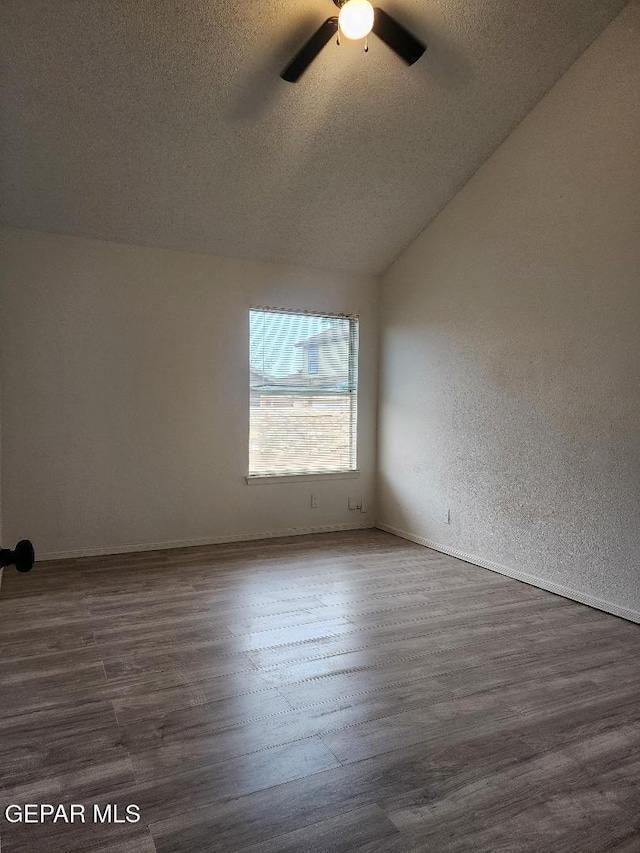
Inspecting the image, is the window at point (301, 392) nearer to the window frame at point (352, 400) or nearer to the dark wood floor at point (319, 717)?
the window frame at point (352, 400)

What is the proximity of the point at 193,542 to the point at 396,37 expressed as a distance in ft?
12.6

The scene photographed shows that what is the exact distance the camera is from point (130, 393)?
15.3 ft

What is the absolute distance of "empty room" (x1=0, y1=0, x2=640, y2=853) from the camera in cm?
195

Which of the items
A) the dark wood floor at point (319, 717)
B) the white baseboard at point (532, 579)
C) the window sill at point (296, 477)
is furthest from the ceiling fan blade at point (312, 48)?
the white baseboard at point (532, 579)

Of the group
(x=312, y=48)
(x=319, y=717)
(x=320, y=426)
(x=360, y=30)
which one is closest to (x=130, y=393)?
(x=320, y=426)

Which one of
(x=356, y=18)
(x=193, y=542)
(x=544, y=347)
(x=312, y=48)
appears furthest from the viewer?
(x=193, y=542)

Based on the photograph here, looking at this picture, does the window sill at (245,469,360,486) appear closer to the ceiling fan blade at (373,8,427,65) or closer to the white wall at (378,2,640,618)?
the white wall at (378,2,640,618)

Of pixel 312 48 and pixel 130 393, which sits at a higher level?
pixel 312 48

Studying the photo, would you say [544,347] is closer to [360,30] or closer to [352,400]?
[352,400]

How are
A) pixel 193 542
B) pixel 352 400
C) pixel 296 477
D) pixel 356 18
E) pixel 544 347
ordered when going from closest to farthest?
pixel 356 18
pixel 544 347
pixel 193 542
pixel 296 477
pixel 352 400

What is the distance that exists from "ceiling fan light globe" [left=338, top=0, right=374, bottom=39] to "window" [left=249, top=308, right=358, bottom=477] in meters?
2.61

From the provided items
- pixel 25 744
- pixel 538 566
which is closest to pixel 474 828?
pixel 25 744

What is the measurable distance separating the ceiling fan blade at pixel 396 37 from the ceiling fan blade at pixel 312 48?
21 cm

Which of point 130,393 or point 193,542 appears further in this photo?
point 193,542
